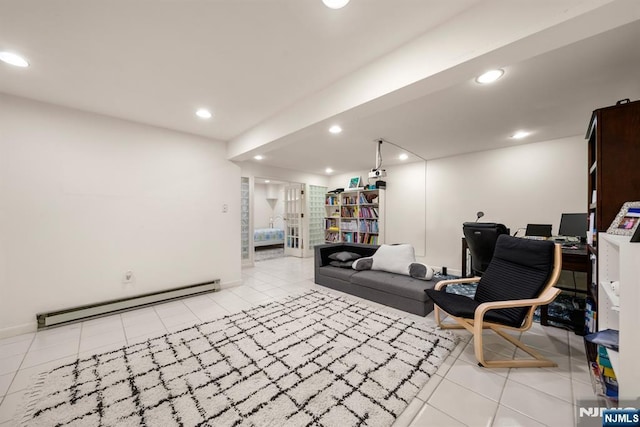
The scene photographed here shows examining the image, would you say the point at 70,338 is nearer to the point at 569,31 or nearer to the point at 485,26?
the point at 485,26

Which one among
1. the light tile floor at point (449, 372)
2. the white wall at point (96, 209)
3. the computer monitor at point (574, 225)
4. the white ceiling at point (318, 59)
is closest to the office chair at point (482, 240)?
the light tile floor at point (449, 372)

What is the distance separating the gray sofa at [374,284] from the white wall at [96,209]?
173cm

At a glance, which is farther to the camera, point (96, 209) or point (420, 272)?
point (420, 272)

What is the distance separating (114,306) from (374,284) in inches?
128

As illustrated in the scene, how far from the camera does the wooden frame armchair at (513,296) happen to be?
6.01 feet

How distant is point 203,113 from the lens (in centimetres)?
282

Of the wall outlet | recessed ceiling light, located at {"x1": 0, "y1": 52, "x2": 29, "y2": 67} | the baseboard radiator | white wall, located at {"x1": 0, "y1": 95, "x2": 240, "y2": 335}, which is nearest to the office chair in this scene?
white wall, located at {"x1": 0, "y1": 95, "x2": 240, "y2": 335}

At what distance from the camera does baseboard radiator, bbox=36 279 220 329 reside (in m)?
2.53

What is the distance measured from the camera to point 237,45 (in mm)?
1698

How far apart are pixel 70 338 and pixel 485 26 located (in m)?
4.23

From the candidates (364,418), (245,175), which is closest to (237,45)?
(364,418)

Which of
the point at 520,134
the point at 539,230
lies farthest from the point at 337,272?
the point at 520,134

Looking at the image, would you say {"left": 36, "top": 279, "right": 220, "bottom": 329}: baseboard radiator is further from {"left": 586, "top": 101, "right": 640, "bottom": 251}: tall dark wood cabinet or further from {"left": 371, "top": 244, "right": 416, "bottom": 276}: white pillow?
{"left": 586, "top": 101, "right": 640, "bottom": 251}: tall dark wood cabinet

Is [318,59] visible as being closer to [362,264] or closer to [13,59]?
[13,59]
